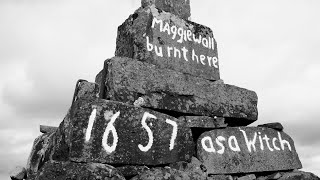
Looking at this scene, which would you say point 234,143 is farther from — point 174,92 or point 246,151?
point 174,92

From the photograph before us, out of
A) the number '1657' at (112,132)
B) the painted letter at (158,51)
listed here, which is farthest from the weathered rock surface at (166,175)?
the painted letter at (158,51)

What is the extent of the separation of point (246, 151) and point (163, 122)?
1.31m

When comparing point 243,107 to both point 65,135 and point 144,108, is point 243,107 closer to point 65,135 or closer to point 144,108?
point 144,108

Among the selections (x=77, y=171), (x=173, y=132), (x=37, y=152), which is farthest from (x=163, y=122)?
(x=37, y=152)

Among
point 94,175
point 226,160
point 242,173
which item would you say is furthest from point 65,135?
point 242,173

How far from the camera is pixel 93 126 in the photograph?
3.48 meters

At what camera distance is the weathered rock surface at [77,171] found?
3.21 metres

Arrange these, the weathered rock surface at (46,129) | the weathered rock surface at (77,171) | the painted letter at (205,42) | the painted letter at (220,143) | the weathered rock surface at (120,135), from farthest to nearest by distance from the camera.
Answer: the weathered rock surface at (46,129), the painted letter at (205,42), the painted letter at (220,143), the weathered rock surface at (120,135), the weathered rock surface at (77,171)

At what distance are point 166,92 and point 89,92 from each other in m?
1.05

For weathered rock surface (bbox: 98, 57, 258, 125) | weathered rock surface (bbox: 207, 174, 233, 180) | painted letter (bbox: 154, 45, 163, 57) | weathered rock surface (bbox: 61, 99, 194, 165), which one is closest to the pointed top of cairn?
painted letter (bbox: 154, 45, 163, 57)

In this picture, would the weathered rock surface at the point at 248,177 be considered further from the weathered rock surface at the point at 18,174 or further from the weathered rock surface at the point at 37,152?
the weathered rock surface at the point at 18,174

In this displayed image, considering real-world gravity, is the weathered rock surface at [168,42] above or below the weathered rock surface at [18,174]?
above

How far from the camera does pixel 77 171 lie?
322 cm

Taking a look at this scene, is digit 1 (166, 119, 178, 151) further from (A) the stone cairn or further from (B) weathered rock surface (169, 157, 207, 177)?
(B) weathered rock surface (169, 157, 207, 177)
